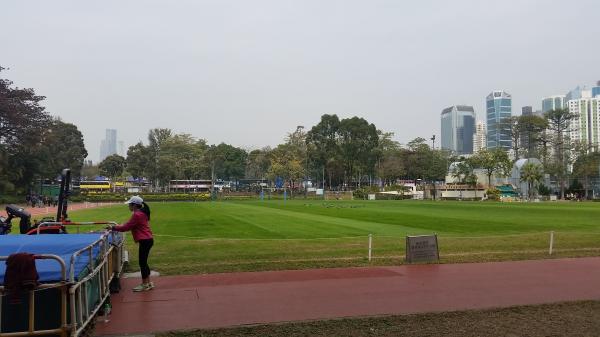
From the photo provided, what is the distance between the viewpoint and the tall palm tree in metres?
94.5

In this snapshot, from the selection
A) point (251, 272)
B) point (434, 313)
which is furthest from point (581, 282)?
point (251, 272)

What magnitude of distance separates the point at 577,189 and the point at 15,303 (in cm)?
11650

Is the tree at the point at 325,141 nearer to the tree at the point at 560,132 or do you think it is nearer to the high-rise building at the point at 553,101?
the tree at the point at 560,132

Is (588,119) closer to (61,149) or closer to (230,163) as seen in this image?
(230,163)

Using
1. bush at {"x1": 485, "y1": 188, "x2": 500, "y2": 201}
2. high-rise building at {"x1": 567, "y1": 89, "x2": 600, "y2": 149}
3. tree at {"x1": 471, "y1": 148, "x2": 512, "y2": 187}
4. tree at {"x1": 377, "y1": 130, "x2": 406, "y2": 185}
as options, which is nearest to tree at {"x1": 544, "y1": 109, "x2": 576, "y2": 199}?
tree at {"x1": 471, "y1": 148, "x2": 512, "y2": 187}

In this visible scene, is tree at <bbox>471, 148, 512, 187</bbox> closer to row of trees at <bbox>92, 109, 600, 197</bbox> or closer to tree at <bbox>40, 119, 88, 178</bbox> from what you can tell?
row of trees at <bbox>92, 109, 600, 197</bbox>

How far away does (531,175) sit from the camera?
310 feet

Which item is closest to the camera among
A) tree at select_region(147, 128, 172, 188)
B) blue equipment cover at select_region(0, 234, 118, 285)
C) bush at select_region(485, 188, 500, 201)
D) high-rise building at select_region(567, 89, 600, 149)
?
blue equipment cover at select_region(0, 234, 118, 285)

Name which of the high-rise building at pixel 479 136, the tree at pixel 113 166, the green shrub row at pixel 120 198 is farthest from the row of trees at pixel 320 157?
the high-rise building at pixel 479 136

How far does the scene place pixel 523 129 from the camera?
380ft

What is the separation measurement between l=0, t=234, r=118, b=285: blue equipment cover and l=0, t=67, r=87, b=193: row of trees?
60.0m

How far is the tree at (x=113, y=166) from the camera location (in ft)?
454

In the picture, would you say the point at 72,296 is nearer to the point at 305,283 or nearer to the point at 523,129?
the point at 305,283

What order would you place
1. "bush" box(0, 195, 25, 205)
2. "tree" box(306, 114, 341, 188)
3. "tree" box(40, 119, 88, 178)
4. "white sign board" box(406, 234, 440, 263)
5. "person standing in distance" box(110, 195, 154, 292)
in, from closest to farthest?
1. "person standing in distance" box(110, 195, 154, 292)
2. "white sign board" box(406, 234, 440, 263)
3. "bush" box(0, 195, 25, 205)
4. "tree" box(40, 119, 88, 178)
5. "tree" box(306, 114, 341, 188)
